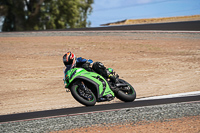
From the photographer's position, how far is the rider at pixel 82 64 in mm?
6808

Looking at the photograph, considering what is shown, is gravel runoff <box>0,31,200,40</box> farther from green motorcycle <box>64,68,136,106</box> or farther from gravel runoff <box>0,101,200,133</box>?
gravel runoff <box>0,101,200,133</box>

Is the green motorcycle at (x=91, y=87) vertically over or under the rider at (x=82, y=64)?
under

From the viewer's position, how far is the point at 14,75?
13.1m

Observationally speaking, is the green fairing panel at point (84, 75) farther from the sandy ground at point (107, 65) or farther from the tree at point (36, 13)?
the tree at point (36, 13)

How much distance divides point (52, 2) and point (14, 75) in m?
21.4

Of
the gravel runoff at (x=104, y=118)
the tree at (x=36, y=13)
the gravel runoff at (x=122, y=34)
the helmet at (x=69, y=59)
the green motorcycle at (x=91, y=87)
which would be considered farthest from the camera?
the tree at (x=36, y=13)

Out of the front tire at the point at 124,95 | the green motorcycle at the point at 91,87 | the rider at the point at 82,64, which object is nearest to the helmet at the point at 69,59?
the rider at the point at 82,64

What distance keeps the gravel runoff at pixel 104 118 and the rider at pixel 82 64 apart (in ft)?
4.77

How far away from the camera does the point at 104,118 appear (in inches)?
219

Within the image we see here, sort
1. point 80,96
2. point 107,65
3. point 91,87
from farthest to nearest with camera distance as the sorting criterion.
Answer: point 107,65
point 91,87
point 80,96

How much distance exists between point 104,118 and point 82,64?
6.32 ft

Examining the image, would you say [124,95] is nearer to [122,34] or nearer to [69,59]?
[69,59]

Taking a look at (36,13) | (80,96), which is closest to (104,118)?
(80,96)

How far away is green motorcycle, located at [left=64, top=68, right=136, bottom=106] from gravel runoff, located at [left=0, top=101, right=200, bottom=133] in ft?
2.84
